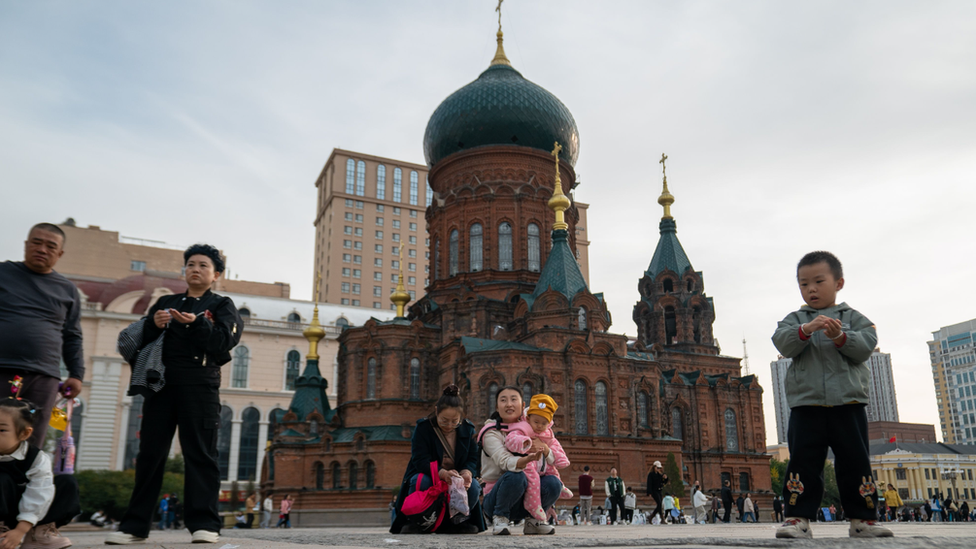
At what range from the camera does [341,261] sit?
83.0 meters

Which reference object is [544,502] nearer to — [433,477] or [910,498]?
[433,477]

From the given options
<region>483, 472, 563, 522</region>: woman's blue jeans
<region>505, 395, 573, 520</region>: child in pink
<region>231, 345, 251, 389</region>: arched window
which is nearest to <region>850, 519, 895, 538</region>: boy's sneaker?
<region>505, 395, 573, 520</region>: child in pink

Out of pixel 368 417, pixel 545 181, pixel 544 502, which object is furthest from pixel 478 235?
pixel 544 502

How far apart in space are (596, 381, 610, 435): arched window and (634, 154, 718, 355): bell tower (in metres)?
8.09

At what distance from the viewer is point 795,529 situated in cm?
489

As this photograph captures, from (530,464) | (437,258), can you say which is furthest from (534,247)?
(530,464)

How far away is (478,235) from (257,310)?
93.7ft

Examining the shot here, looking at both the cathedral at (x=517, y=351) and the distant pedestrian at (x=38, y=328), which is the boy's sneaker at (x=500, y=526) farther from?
the cathedral at (x=517, y=351)

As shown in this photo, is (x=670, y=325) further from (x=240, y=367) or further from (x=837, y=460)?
(x=837, y=460)

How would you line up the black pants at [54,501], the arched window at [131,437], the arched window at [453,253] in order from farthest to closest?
the arched window at [131,437], the arched window at [453,253], the black pants at [54,501]

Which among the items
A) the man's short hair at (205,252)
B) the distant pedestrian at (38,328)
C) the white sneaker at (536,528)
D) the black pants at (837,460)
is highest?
the man's short hair at (205,252)

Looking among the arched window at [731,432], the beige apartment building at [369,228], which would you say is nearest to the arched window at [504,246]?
the arched window at [731,432]

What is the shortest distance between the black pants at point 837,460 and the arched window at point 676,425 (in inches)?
1120

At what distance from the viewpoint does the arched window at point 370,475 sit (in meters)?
29.4
